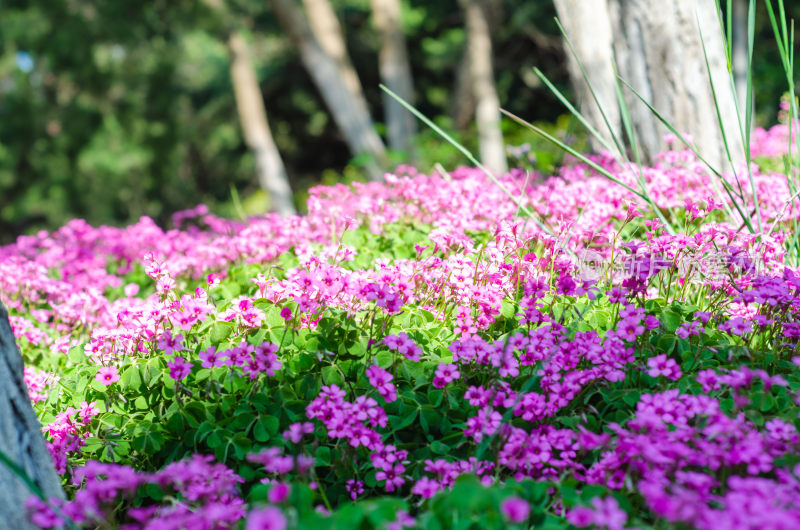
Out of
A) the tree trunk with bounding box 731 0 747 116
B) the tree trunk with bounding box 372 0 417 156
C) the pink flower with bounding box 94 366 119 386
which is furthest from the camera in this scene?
the tree trunk with bounding box 372 0 417 156

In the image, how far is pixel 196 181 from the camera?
21.3 metres

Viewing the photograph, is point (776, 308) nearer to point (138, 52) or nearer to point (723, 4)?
point (723, 4)

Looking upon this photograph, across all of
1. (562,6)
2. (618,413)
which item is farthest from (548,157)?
(618,413)

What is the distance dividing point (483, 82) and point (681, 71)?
8.75m

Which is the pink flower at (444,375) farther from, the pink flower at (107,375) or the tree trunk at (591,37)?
the tree trunk at (591,37)

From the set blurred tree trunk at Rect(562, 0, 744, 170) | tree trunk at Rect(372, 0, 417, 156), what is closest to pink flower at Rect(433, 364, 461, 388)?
blurred tree trunk at Rect(562, 0, 744, 170)

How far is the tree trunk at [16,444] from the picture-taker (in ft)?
5.25

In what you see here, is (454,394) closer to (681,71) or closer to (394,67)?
(681,71)

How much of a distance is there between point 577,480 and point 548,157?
4.03 m

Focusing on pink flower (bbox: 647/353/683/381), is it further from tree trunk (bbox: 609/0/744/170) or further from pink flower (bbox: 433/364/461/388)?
tree trunk (bbox: 609/0/744/170)

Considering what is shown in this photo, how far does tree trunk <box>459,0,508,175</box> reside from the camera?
12.0 m

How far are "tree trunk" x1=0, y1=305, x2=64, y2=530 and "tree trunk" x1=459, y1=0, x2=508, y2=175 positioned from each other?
1067cm

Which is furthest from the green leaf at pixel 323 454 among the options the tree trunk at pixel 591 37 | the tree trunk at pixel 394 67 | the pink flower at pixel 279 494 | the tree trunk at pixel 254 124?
the tree trunk at pixel 254 124

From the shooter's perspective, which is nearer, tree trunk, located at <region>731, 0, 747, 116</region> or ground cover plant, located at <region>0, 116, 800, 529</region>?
ground cover plant, located at <region>0, 116, 800, 529</region>
